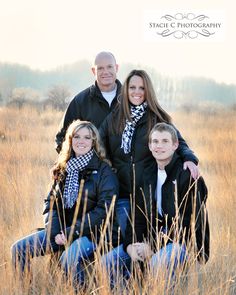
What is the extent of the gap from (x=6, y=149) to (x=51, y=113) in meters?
3.64

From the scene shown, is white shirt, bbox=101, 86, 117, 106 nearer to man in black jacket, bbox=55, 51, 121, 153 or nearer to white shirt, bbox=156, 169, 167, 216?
man in black jacket, bbox=55, 51, 121, 153

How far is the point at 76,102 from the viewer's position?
4477mm

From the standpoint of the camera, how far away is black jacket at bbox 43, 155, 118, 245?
348 centimetres

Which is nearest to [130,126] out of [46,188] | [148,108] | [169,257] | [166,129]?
[148,108]

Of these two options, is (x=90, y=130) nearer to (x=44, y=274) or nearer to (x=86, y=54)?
(x=44, y=274)

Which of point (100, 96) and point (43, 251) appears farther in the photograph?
point (100, 96)

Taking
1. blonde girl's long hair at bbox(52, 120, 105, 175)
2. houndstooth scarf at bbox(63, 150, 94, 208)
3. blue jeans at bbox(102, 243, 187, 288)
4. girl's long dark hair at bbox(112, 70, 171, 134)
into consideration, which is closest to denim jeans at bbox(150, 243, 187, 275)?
blue jeans at bbox(102, 243, 187, 288)

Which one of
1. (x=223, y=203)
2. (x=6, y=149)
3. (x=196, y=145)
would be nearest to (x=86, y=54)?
(x=196, y=145)

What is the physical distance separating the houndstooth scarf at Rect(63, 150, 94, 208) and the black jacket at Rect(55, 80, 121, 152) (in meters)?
0.71

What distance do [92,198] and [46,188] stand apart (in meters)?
2.64

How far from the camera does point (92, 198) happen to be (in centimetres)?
360

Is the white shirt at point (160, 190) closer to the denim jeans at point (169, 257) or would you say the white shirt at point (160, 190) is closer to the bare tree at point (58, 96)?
the denim jeans at point (169, 257)

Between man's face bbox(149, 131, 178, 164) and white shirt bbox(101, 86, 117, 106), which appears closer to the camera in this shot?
man's face bbox(149, 131, 178, 164)

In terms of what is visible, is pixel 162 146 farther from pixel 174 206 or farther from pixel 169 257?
pixel 169 257
